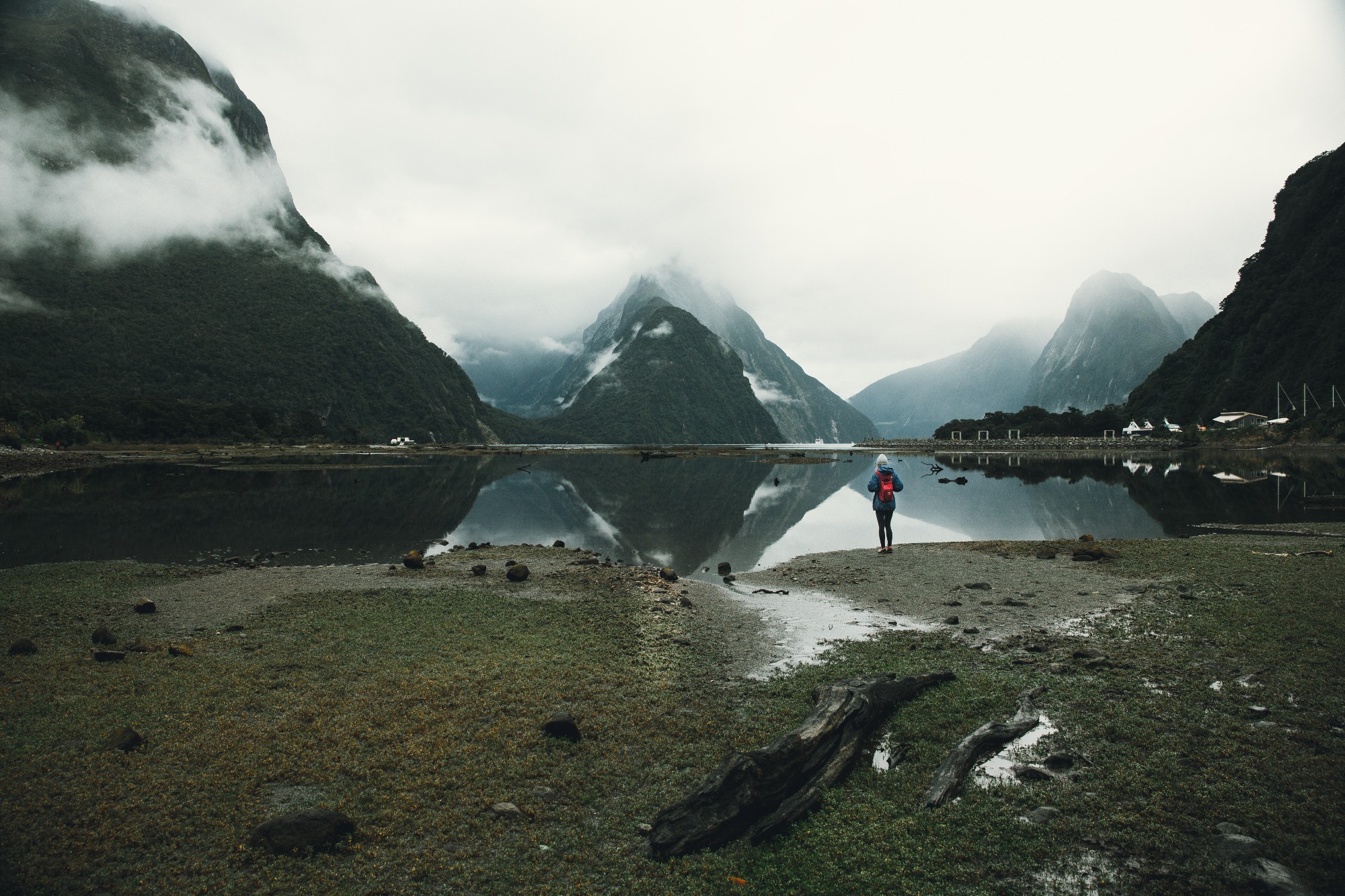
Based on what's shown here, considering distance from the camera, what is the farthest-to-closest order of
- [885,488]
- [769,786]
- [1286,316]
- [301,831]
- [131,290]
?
[131,290], [1286,316], [885,488], [769,786], [301,831]

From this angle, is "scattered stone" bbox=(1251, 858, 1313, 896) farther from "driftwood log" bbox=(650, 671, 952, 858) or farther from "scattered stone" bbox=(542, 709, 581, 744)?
"scattered stone" bbox=(542, 709, 581, 744)

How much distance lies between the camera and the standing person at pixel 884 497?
71.9 feet

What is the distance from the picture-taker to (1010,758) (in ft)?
22.6

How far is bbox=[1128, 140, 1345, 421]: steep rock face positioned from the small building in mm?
2540

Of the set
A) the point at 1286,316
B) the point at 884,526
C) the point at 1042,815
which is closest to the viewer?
the point at 1042,815

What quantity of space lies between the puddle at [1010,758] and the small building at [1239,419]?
13510 cm

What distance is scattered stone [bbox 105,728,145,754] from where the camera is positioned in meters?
7.02

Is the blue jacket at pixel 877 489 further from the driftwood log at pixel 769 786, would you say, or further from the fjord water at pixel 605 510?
the driftwood log at pixel 769 786

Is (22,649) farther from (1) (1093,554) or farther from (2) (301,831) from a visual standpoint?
(1) (1093,554)

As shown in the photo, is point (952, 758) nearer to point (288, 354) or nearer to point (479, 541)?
point (479, 541)

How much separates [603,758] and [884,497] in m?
17.2

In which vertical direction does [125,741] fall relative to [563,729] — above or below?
above

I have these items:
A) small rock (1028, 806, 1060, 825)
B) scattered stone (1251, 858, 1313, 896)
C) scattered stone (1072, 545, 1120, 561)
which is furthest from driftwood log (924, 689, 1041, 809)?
scattered stone (1072, 545, 1120, 561)

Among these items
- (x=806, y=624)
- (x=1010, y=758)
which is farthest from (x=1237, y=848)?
(x=806, y=624)
